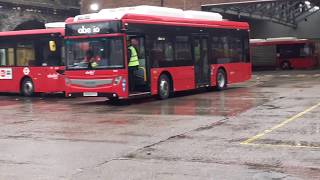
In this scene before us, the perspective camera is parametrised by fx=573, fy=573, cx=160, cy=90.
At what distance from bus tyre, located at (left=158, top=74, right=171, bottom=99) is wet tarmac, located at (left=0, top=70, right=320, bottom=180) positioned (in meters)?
1.71

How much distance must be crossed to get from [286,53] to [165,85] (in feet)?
95.7

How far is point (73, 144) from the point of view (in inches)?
398

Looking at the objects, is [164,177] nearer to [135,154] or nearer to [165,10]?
[135,154]

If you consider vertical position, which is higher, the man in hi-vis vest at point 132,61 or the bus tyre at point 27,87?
the man in hi-vis vest at point 132,61

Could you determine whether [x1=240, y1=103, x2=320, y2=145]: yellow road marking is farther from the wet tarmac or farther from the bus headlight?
the bus headlight

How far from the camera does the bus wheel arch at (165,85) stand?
61.4ft

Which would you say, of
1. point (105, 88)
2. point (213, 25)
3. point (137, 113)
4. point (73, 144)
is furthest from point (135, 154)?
point (213, 25)

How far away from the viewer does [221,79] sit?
22.9 m

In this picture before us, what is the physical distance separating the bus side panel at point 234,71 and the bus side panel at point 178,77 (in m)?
1.64

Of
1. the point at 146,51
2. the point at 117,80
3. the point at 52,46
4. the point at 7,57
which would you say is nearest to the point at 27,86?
the point at 7,57

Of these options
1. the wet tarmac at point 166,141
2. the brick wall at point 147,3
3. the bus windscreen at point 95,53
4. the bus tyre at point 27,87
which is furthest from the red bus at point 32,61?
the brick wall at point 147,3

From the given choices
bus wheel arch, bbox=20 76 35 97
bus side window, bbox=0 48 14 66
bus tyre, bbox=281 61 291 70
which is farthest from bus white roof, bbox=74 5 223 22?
bus tyre, bbox=281 61 291 70

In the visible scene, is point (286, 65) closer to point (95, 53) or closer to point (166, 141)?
point (95, 53)

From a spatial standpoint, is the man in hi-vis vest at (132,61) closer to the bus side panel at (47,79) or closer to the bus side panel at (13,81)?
the bus side panel at (47,79)
